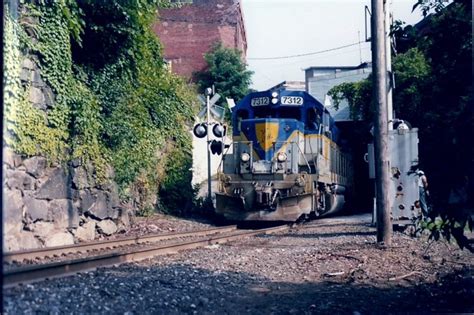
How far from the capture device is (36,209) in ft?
35.3

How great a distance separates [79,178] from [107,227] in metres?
1.79

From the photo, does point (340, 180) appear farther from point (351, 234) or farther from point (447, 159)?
point (447, 159)

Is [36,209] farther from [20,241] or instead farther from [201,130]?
[201,130]

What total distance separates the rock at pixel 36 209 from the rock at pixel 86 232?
1.21 metres

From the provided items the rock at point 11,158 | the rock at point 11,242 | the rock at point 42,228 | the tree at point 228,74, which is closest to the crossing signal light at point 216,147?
the rock at point 42,228

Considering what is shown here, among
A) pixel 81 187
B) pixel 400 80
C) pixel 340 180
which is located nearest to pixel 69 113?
pixel 81 187

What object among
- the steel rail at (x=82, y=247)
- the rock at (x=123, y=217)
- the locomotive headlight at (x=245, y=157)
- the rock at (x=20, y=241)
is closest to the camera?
the steel rail at (x=82, y=247)

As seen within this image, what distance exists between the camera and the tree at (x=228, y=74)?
120 feet

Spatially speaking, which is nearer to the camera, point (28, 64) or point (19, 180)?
point (19, 180)

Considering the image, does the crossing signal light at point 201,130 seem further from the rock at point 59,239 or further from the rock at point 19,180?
the rock at point 19,180

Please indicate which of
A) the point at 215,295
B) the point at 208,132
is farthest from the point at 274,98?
the point at 215,295

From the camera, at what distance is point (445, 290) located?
7.12 metres

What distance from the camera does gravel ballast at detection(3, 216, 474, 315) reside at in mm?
5938

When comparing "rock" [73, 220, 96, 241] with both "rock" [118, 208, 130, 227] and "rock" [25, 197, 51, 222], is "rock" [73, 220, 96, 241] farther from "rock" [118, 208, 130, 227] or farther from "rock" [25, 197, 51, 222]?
"rock" [118, 208, 130, 227]
